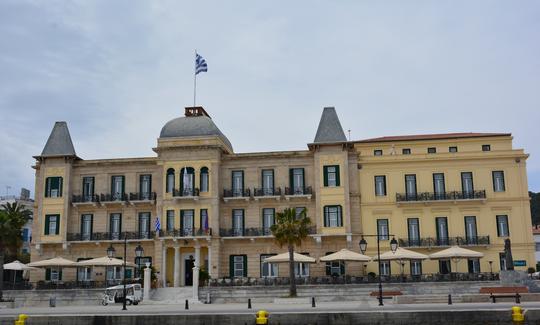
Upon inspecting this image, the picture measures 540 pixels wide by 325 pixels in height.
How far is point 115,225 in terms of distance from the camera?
53.8 m

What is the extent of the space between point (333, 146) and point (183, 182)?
497 inches

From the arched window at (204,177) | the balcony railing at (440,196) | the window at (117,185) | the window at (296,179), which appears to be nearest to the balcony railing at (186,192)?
the arched window at (204,177)

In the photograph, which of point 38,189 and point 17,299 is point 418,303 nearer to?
point 17,299

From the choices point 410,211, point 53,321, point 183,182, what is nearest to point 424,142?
point 410,211

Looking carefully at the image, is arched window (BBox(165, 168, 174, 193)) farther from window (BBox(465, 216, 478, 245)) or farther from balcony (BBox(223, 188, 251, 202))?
window (BBox(465, 216, 478, 245))

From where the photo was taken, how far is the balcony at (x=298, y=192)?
51188 mm

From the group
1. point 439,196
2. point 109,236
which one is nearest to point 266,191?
point 109,236

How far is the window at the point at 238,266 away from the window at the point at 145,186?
29.5ft

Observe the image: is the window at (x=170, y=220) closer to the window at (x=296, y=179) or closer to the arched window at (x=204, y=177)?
the arched window at (x=204, y=177)

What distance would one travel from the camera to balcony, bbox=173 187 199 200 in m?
51.2

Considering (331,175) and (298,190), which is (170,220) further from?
(331,175)

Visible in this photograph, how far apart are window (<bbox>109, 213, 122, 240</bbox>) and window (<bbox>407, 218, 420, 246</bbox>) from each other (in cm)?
2405

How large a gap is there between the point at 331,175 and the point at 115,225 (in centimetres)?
1887

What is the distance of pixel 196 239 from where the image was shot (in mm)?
50625
